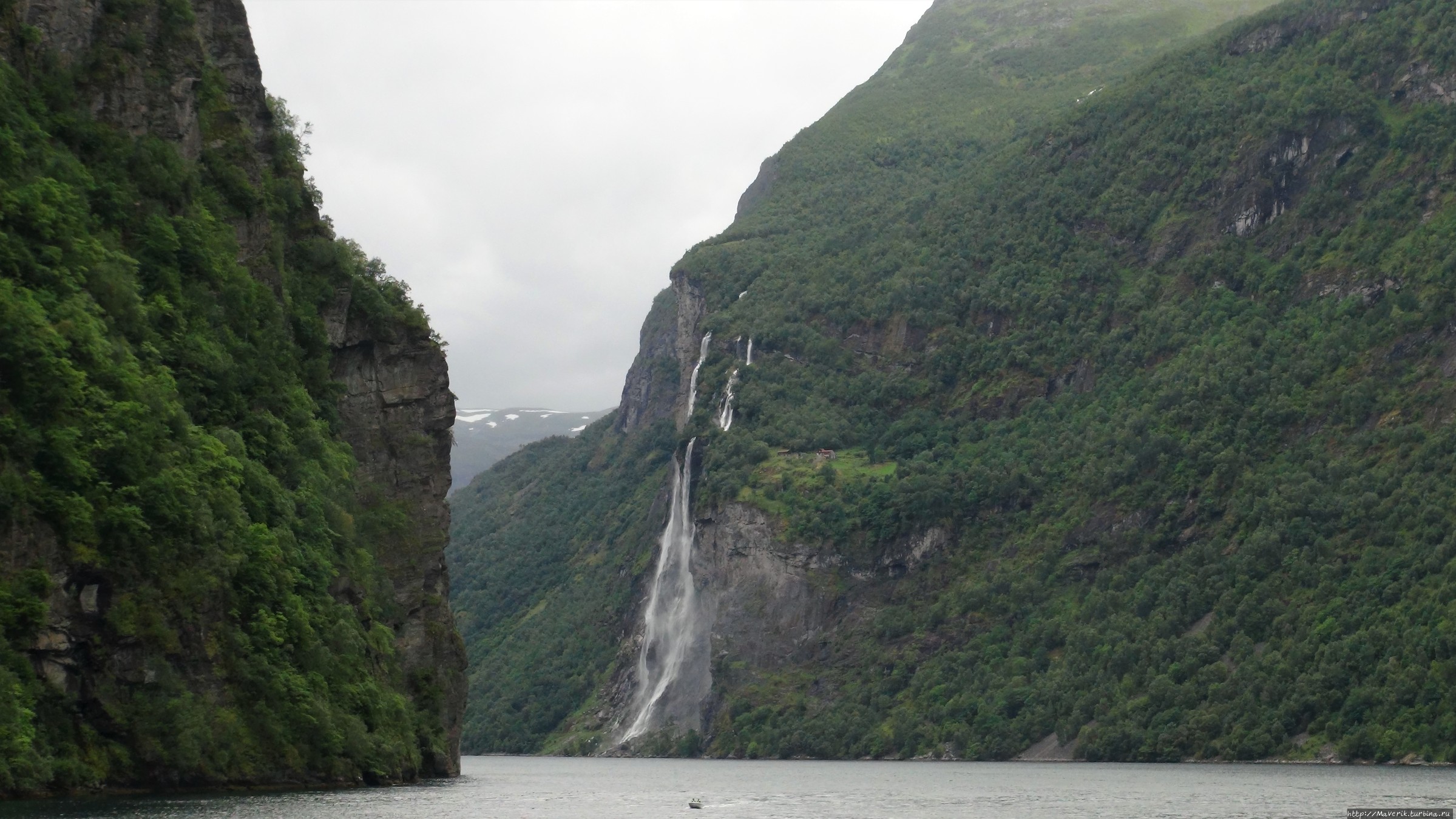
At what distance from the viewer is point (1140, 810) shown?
8269 cm

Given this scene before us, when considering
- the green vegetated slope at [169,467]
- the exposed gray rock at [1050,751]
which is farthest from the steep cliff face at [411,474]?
the exposed gray rock at [1050,751]

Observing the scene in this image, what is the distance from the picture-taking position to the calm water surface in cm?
6775

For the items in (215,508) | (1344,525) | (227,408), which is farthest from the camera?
(1344,525)

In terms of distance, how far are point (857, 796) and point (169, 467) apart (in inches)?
1836

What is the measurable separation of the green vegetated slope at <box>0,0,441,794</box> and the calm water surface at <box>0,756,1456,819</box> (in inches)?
A: 113

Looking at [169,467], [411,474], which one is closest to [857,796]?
[411,474]

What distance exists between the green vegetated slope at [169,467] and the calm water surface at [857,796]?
2874 millimetres

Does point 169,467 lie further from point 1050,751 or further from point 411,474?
point 1050,751

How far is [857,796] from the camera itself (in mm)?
101250

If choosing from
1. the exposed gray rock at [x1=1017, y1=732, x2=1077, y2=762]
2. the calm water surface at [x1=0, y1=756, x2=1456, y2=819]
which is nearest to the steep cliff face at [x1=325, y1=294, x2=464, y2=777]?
the calm water surface at [x1=0, y1=756, x2=1456, y2=819]

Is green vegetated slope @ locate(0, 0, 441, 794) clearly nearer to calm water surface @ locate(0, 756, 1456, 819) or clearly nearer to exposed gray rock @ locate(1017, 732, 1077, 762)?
calm water surface @ locate(0, 756, 1456, 819)

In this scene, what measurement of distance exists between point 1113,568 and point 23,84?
132m

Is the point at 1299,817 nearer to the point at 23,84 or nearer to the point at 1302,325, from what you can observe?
the point at 23,84

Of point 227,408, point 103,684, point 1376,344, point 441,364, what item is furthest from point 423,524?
point 1376,344
